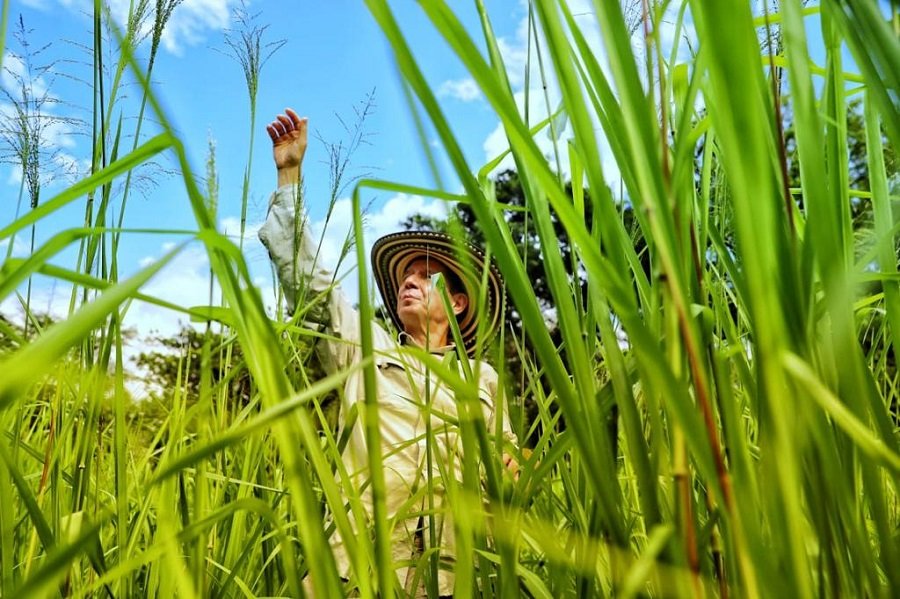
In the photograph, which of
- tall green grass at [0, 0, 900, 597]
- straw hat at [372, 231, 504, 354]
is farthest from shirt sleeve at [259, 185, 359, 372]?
tall green grass at [0, 0, 900, 597]

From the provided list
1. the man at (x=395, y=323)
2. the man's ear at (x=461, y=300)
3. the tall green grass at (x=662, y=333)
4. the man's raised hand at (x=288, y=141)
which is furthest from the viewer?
the man's ear at (x=461, y=300)

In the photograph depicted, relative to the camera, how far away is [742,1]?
0.23 m

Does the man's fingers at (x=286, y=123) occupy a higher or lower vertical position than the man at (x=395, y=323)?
higher

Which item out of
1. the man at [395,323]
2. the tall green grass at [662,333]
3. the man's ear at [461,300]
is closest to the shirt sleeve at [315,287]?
the man at [395,323]

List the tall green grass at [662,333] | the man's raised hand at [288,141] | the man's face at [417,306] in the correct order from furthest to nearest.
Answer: the man's face at [417,306] < the man's raised hand at [288,141] < the tall green grass at [662,333]

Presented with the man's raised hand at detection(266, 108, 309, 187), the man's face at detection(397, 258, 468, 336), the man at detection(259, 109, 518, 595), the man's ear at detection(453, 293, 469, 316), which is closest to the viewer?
the man at detection(259, 109, 518, 595)

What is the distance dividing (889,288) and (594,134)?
211 mm

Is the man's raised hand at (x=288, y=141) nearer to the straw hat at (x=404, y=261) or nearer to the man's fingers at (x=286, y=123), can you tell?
the man's fingers at (x=286, y=123)

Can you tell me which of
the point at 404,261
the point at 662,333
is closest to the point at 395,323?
the point at 404,261

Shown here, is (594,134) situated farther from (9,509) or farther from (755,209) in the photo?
(9,509)

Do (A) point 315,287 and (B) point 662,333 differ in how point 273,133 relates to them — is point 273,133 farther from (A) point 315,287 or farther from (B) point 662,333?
(B) point 662,333

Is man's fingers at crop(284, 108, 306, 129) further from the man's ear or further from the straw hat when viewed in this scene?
the man's ear

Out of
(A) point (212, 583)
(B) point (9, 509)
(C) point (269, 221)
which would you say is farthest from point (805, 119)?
(C) point (269, 221)

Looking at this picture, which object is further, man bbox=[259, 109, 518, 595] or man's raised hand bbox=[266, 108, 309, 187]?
man's raised hand bbox=[266, 108, 309, 187]
